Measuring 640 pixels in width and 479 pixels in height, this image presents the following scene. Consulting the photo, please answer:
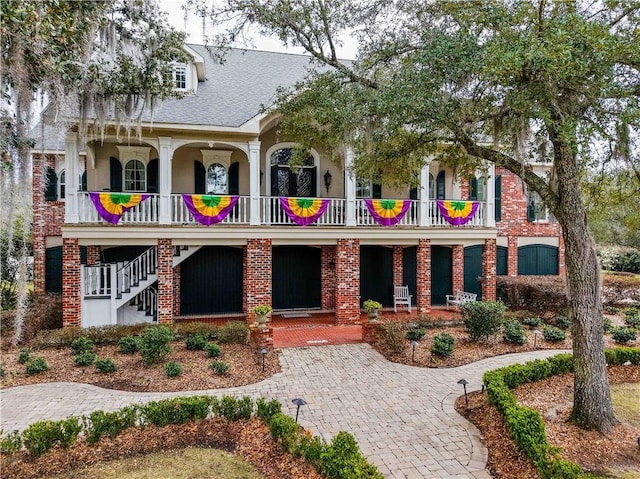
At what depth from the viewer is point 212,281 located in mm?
13188

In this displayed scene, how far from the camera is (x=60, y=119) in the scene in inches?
212

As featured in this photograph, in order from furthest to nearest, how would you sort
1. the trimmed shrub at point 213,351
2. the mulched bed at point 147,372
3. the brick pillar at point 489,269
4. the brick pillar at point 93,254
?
the brick pillar at point 489,269
the brick pillar at point 93,254
the trimmed shrub at point 213,351
the mulched bed at point 147,372

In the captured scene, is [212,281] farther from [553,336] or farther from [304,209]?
[553,336]

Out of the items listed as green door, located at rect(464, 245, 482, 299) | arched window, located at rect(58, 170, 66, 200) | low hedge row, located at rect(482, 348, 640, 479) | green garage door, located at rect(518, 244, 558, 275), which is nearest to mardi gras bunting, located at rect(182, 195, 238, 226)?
arched window, located at rect(58, 170, 66, 200)

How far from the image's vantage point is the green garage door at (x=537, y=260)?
16.2 metres

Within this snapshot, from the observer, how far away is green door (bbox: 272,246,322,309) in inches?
539

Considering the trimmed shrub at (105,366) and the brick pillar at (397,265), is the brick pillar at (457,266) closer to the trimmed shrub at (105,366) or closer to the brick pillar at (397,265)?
the brick pillar at (397,265)

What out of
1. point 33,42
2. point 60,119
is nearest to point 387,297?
point 60,119

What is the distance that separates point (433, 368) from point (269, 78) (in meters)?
11.8

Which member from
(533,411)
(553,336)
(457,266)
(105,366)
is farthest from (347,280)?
(533,411)

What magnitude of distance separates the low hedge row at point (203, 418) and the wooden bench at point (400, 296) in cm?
870

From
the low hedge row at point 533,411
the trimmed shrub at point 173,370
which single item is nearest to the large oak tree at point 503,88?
the low hedge row at point 533,411

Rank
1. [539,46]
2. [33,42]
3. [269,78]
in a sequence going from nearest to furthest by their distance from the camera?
[33,42] → [539,46] → [269,78]

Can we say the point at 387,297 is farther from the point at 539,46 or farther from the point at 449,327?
the point at 539,46
